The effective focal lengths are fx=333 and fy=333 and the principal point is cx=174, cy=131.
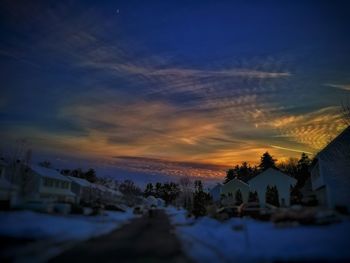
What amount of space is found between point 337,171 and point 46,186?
47.0 m

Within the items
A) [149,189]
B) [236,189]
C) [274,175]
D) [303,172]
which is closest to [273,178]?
[274,175]

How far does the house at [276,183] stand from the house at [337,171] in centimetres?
1371

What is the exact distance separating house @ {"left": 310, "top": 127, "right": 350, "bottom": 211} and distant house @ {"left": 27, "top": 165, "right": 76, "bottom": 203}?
39.3 m

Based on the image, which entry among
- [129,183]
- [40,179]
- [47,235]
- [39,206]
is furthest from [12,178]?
[129,183]

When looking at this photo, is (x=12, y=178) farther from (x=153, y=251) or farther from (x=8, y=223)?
(x=153, y=251)

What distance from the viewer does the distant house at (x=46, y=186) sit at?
56.2m

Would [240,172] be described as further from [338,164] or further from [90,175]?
[338,164]

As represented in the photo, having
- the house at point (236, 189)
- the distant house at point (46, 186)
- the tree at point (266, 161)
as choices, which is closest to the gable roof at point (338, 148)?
the house at point (236, 189)

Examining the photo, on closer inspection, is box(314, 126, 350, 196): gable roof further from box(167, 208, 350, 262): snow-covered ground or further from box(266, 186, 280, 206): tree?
box(266, 186, 280, 206): tree

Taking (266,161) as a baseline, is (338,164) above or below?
below

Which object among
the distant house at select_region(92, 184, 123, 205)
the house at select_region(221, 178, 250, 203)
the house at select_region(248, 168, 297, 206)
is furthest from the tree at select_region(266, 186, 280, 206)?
the distant house at select_region(92, 184, 123, 205)

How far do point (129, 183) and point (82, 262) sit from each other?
149540 mm

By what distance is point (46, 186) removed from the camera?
5878cm

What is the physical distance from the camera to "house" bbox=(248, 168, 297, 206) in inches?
1901
